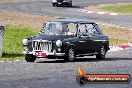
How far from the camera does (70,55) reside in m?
20.6

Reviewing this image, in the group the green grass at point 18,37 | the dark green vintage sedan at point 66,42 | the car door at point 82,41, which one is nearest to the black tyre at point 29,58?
the dark green vintage sedan at point 66,42

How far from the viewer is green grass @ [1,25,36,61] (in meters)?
22.6

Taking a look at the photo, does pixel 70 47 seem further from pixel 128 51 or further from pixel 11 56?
pixel 128 51

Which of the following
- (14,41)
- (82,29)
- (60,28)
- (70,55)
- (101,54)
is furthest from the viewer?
(14,41)

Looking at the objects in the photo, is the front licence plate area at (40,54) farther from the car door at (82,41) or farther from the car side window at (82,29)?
the car side window at (82,29)

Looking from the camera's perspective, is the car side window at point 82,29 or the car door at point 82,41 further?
the car side window at point 82,29

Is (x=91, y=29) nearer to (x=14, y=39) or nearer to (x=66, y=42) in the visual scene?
(x=66, y=42)

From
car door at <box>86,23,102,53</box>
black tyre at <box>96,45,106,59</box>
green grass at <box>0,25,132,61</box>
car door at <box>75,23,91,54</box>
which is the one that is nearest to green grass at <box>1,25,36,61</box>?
green grass at <box>0,25,132,61</box>

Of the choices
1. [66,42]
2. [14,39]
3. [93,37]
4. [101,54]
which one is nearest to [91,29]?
[93,37]

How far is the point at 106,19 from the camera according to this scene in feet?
163

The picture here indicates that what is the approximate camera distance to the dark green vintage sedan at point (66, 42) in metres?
20.3

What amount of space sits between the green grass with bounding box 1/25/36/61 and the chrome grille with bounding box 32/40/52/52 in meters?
1.26

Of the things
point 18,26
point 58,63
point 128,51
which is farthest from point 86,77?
point 18,26

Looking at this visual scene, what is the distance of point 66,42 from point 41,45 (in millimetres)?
853
